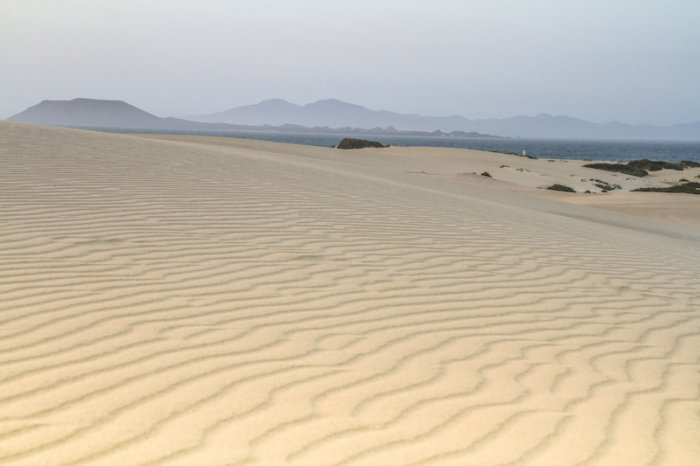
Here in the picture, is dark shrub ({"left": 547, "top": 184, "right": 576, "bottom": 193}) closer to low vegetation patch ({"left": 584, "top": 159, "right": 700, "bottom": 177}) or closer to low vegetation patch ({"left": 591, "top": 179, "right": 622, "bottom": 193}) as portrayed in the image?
low vegetation patch ({"left": 591, "top": 179, "right": 622, "bottom": 193})

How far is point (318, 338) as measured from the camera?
3.62 m

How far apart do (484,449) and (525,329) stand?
1.66 meters

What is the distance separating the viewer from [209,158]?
11.4 metres

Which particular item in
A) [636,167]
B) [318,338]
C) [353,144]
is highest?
[353,144]

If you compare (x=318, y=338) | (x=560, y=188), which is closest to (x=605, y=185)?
(x=560, y=188)

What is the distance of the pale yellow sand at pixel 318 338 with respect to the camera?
102 inches

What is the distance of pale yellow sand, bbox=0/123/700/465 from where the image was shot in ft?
8.46

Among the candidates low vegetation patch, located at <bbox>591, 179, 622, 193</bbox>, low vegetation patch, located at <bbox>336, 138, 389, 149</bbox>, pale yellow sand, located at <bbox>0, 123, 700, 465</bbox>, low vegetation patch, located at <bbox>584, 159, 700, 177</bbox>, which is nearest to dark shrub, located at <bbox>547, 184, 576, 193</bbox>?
low vegetation patch, located at <bbox>591, 179, 622, 193</bbox>

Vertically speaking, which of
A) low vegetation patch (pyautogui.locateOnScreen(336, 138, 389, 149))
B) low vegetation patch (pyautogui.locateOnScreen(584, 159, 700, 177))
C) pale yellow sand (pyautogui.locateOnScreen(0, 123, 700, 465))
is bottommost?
pale yellow sand (pyautogui.locateOnScreen(0, 123, 700, 465))

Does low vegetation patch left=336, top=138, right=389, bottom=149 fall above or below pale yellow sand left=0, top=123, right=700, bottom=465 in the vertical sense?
above

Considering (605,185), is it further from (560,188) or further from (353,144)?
(353,144)

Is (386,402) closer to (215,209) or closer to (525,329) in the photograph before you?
(525,329)

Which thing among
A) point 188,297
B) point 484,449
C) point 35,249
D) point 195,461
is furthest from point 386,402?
point 35,249

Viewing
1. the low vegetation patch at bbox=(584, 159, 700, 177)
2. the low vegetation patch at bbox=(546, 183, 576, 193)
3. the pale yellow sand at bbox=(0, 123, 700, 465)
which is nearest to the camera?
the pale yellow sand at bbox=(0, 123, 700, 465)
